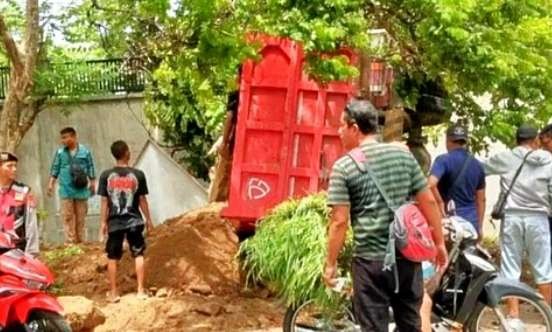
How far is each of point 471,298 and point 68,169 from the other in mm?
6976

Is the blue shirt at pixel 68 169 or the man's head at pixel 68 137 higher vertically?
the man's head at pixel 68 137

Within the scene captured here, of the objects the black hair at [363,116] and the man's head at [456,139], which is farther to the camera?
the man's head at [456,139]


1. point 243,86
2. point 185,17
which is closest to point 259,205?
point 243,86

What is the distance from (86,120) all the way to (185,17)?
7.93 m

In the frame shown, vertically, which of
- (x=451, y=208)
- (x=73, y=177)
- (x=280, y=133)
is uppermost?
(x=280, y=133)

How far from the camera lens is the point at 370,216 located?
5.99m

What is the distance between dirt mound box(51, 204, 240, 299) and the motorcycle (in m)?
2.93

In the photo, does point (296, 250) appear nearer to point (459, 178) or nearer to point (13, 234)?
point (459, 178)

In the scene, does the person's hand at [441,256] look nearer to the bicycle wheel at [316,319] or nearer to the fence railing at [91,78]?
the bicycle wheel at [316,319]

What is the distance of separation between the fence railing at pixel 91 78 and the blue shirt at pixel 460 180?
21.7ft

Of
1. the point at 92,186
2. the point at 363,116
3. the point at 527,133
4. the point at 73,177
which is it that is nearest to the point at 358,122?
the point at 363,116

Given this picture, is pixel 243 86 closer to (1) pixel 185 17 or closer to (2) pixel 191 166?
(1) pixel 185 17

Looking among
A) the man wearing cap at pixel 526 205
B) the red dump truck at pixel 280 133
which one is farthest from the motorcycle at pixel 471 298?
the red dump truck at pixel 280 133

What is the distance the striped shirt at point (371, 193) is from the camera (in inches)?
234
